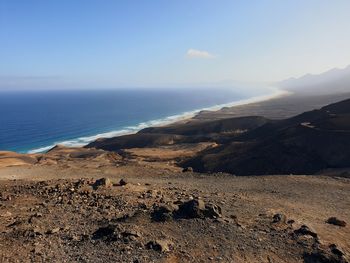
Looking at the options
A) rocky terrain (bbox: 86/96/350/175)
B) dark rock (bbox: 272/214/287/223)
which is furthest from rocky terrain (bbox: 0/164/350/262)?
rocky terrain (bbox: 86/96/350/175)

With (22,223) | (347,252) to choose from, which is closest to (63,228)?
(22,223)

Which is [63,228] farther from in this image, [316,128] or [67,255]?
[316,128]

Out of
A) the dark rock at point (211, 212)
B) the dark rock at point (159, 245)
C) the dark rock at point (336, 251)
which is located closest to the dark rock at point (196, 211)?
the dark rock at point (211, 212)

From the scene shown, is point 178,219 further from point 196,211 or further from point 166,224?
point 196,211

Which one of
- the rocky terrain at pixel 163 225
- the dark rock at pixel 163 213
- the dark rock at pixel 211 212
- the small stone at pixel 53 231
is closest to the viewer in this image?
the rocky terrain at pixel 163 225

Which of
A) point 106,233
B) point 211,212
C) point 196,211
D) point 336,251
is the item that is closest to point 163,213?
point 196,211

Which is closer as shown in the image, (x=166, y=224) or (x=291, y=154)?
(x=166, y=224)

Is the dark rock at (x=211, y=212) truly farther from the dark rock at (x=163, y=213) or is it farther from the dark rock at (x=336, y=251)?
the dark rock at (x=336, y=251)

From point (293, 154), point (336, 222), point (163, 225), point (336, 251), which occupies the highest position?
point (163, 225)

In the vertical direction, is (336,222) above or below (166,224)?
below

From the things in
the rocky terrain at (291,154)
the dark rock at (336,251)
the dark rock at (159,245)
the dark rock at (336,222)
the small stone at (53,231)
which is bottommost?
the rocky terrain at (291,154)

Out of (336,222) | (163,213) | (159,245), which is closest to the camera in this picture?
(159,245)
